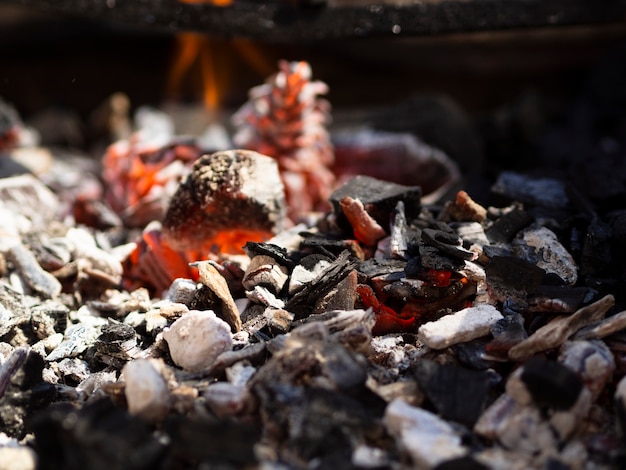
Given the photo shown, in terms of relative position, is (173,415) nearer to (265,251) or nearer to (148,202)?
(265,251)

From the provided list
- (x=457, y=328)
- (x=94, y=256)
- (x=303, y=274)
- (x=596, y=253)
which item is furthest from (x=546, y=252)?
(x=94, y=256)

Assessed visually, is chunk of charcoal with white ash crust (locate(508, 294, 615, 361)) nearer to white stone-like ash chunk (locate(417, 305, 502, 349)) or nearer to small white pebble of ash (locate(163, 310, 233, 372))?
white stone-like ash chunk (locate(417, 305, 502, 349))

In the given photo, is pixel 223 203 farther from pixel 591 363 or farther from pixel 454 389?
pixel 591 363

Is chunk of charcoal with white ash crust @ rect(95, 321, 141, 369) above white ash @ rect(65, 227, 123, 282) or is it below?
below

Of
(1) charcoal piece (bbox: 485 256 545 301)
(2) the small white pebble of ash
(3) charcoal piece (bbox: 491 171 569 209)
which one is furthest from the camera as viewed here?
(3) charcoal piece (bbox: 491 171 569 209)

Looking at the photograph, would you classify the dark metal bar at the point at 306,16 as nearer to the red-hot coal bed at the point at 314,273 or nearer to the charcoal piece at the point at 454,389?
the red-hot coal bed at the point at 314,273

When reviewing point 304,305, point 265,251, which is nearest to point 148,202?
point 265,251

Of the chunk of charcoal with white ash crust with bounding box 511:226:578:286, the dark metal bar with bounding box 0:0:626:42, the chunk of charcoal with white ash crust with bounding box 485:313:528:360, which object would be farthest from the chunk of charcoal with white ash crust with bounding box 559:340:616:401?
the dark metal bar with bounding box 0:0:626:42
